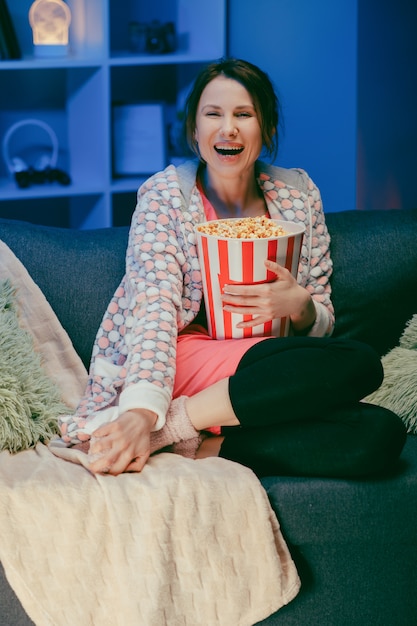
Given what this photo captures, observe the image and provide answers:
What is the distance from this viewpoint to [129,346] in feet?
6.00

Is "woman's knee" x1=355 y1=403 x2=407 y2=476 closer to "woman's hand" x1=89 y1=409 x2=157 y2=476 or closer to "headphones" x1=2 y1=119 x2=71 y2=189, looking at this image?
→ "woman's hand" x1=89 y1=409 x2=157 y2=476

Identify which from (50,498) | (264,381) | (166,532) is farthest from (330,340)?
(50,498)

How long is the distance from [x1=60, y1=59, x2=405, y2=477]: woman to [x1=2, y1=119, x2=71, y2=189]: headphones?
1501mm

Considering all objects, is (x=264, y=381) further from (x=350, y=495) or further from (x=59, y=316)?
(x=59, y=316)

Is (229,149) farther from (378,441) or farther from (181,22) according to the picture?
(181,22)

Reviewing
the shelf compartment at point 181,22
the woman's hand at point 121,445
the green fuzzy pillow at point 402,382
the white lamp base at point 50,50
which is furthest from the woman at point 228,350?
the white lamp base at point 50,50

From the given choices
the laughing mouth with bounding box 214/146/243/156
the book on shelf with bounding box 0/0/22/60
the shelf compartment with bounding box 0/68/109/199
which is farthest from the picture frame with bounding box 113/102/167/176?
the laughing mouth with bounding box 214/146/243/156

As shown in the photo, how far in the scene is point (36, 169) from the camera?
11.8 ft

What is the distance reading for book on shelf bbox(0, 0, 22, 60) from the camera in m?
3.30

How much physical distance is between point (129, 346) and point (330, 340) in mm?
390

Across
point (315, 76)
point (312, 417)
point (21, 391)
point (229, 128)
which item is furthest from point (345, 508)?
point (315, 76)

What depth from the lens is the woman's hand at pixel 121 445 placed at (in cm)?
156

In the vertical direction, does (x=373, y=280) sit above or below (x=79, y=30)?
below

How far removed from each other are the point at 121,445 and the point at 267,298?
0.44 m
